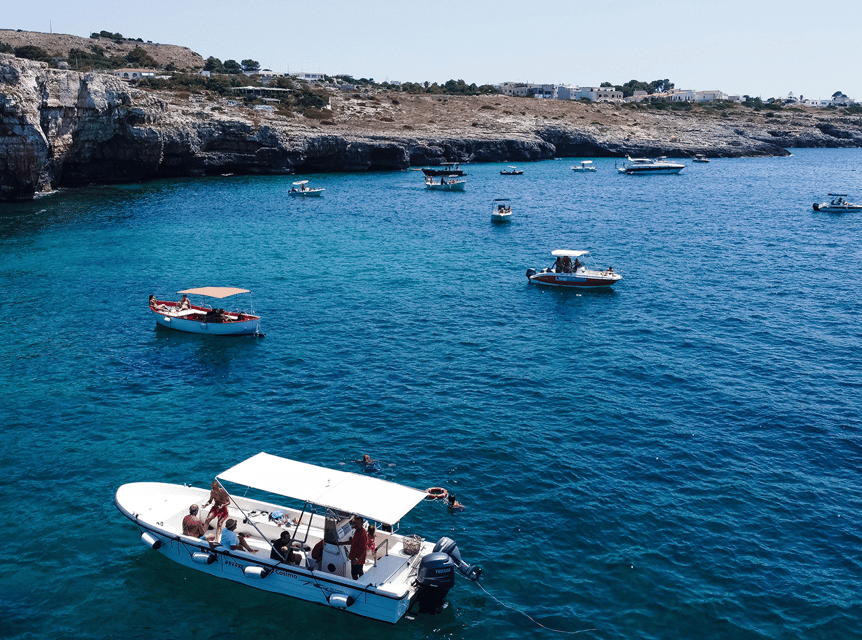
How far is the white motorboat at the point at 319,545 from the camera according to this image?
1900 cm

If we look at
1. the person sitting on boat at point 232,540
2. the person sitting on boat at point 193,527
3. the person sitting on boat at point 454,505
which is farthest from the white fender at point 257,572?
the person sitting on boat at point 454,505

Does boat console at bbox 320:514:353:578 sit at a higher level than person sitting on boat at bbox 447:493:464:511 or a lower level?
higher

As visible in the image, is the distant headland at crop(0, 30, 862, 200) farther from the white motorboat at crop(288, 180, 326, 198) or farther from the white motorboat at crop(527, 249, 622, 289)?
the white motorboat at crop(527, 249, 622, 289)

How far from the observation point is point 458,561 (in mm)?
20156

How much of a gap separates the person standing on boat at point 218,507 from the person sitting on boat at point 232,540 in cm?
79

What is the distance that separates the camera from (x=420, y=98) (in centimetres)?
17975

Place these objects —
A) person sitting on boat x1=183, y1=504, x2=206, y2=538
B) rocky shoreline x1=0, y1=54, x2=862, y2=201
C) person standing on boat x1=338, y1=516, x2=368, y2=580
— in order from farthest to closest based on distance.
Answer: rocky shoreline x1=0, y1=54, x2=862, y2=201 → person sitting on boat x1=183, y1=504, x2=206, y2=538 → person standing on boat x1=338, y1=516, x2=368, y2=580

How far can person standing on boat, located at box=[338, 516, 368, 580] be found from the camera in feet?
63.2

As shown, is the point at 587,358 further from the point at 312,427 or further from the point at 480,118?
the point at 480,118

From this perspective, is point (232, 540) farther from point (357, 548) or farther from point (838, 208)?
point (838, 208)

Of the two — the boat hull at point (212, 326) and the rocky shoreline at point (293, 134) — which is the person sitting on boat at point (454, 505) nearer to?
the boat hull at point (212, 326)

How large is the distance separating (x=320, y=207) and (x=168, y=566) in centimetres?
7341

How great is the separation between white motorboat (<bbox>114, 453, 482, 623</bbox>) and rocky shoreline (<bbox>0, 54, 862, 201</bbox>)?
75184 millimetres

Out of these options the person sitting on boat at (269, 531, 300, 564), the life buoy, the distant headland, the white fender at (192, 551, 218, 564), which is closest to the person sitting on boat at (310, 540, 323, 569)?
the person sitting on boat at (269, 531, 300, 564)
